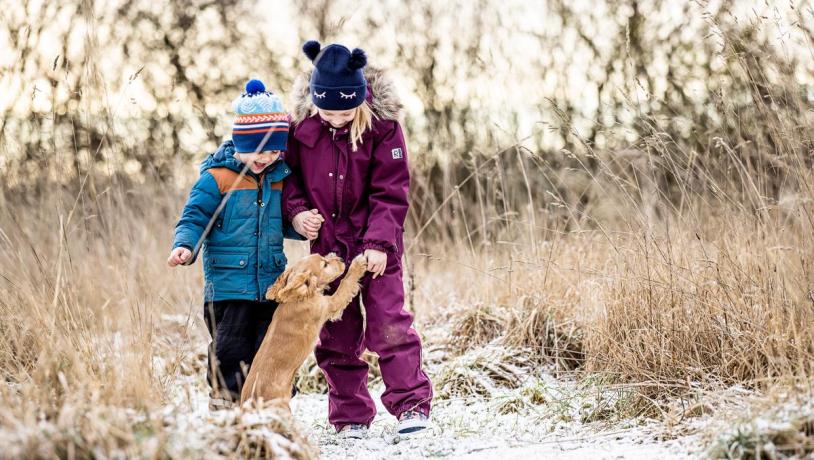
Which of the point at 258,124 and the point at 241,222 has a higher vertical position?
the point at 258,124

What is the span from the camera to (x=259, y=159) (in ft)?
11.6

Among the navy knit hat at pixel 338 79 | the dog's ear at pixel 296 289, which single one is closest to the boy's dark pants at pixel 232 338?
the dog's ear at pixel 296 289

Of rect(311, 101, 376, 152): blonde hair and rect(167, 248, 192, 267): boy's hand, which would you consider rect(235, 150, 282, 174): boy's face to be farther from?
rect(167, 248, 192, 267): boy's hand

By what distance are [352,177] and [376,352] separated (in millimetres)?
851

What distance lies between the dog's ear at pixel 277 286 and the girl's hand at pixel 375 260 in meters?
0.37

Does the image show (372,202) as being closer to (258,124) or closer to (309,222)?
(309,222)

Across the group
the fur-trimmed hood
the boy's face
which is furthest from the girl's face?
the boy's face

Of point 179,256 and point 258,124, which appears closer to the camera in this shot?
point 179,256

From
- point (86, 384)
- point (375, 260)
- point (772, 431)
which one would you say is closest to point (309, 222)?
point (375, 260)

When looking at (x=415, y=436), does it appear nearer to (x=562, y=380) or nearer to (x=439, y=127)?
(x=562, y=380)

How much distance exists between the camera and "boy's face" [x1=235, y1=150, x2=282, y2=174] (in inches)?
139

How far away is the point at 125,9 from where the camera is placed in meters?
7.37

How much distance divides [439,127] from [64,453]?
6.06 m

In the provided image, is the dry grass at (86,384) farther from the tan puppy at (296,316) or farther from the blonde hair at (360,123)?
the blonde hair at (360,123)
